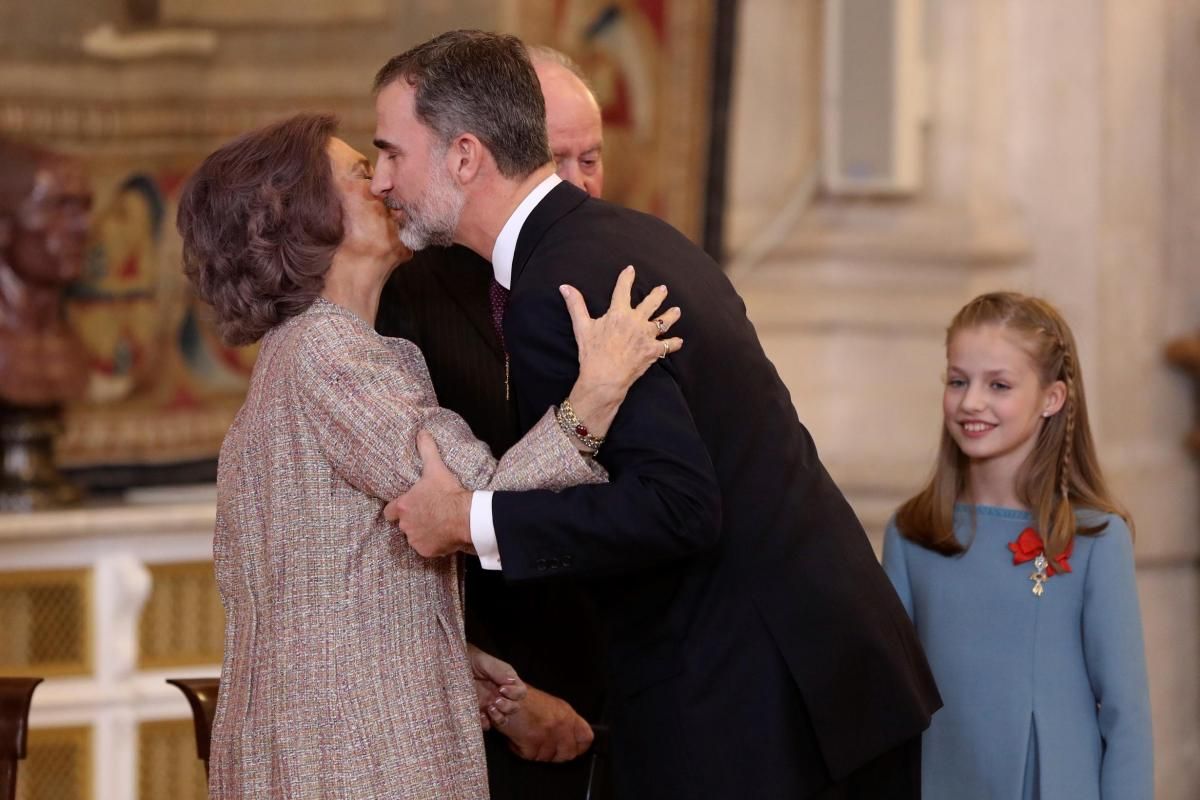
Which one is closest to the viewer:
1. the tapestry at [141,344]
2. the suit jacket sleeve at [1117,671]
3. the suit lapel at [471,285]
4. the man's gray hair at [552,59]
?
the suit jacket sleeve at [1117,671]

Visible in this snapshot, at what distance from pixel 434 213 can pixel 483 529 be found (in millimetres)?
542

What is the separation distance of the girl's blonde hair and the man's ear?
1144 millimetres

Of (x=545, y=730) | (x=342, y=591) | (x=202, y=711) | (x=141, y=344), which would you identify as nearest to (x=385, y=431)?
(x=342, y=591)

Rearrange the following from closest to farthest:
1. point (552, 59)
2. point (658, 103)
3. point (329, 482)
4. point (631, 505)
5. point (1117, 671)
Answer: point (631, 505)
point (329, 482)
point (1117, 671)
point (552, 59)
point (658, 103)

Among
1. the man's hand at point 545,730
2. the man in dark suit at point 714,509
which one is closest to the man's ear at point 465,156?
the man in dark suit at point 714,509

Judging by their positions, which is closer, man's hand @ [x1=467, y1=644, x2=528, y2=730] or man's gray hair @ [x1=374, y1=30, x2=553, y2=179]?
man's gray hair @ [x1=374, y1=30, x2=553, y2=179]

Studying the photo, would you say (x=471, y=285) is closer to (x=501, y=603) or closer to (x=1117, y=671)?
(x=501, y=603)

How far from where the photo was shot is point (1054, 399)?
3.10 metres

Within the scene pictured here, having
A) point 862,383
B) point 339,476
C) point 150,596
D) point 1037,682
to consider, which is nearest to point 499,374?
point 339,476

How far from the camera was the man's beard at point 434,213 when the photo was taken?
2.48m

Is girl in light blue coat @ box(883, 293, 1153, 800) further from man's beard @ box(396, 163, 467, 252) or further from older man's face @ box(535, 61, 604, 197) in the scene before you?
man's beard @ box(396, 163, 467, 252)

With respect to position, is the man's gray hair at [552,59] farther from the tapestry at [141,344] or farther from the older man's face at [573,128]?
the tapestry at [141,344]

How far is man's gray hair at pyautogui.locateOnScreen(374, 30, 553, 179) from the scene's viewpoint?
2451 millimetres

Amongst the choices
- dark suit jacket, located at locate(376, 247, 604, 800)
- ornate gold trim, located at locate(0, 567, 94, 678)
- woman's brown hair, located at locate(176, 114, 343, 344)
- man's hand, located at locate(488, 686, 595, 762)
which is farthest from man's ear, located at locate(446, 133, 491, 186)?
ornate gold trim, located at locate(0, 567, 94, 678)
